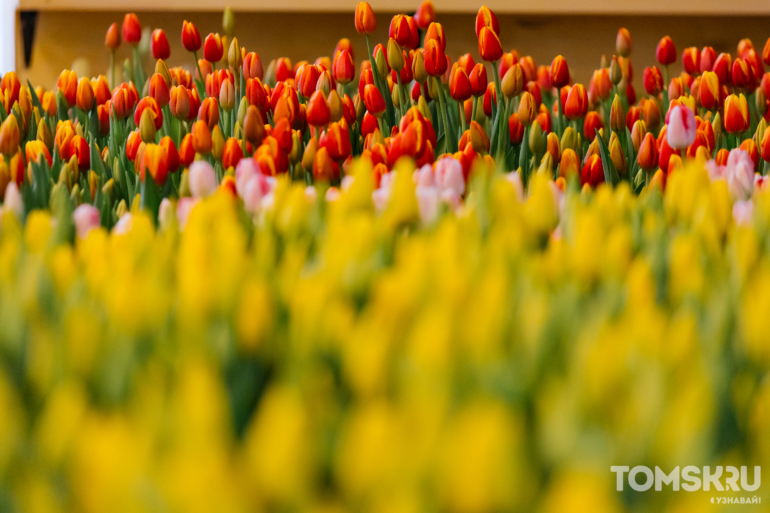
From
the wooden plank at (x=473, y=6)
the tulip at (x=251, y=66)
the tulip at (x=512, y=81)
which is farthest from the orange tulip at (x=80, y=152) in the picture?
the wooden plank at (x=473, y=6)

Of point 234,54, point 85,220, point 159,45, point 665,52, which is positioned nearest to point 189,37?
point 159,45

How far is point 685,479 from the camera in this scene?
1.66 ft

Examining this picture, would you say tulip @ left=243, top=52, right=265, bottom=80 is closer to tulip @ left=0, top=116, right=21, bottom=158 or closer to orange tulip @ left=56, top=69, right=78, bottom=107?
orange tulip @ left=56, top=69, right=78, bottom=107

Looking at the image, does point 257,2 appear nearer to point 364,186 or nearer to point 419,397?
point 364,186

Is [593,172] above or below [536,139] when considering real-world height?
below

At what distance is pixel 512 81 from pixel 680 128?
1.67ft

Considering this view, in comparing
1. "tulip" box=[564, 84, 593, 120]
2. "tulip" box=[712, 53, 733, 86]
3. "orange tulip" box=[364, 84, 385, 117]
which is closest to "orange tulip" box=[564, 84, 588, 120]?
"tulip" box=[564, 84, 593, 120]

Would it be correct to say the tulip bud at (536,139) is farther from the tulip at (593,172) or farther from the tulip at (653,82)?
the tulip at (653,82)

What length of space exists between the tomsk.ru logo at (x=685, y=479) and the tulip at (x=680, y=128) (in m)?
1.15

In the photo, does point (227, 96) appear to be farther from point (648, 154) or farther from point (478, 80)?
point (648, 154)

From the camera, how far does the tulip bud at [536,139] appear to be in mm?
1754

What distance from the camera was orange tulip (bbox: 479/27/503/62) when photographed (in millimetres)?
1978

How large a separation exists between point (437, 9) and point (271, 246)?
345 centimetres

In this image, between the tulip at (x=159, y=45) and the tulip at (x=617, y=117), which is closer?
the tulip at (x=617, y=117)
